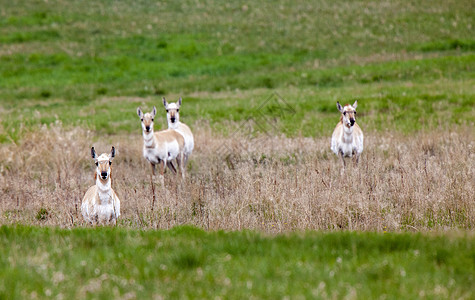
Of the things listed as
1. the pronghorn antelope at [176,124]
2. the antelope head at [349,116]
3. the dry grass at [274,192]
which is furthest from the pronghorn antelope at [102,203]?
the antelope head at [349,116]

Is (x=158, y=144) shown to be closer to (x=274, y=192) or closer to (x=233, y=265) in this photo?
(x=274, y=192)

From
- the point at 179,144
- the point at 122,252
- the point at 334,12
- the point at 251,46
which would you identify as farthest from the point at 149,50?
the point at 122,252

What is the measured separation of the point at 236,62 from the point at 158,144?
19.4m

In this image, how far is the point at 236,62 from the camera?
107 ft

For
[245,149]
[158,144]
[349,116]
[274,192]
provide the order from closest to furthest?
1. [274,192]
2. [349,116]
3. [158,144]
4. [245,149]

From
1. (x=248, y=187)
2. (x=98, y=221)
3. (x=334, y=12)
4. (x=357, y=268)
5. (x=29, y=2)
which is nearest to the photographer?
(x=357, y=268)

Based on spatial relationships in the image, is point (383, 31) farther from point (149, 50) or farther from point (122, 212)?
point (122, 212)

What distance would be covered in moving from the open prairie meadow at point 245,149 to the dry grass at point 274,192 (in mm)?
55

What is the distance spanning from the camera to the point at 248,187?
10.5 m

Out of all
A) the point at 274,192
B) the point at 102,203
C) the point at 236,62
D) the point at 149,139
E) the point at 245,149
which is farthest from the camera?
the point at 236,62

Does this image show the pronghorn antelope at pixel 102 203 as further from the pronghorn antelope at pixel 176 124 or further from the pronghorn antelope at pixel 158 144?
the pronghorn antelope at pixel 176 124

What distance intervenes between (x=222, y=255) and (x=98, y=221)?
3.89 metres

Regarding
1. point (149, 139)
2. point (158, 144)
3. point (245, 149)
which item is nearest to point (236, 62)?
point (245, 149)

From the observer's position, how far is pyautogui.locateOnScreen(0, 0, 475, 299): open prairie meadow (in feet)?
19.8
